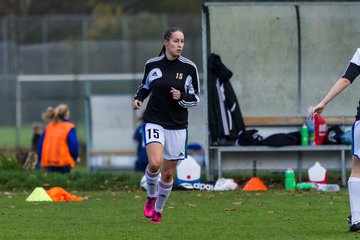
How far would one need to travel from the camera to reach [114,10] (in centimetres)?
5662

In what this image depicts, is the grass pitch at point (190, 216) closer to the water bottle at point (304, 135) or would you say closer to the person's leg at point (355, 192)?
the person's leg at point (355, 192)

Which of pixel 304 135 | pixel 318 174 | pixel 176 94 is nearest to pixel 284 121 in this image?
pixel 304 135

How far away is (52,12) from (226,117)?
3877 centimetres

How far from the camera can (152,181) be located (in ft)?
40.9

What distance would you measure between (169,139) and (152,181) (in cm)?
57

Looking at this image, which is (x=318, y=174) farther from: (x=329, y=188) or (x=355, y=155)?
(x=355, y=155)

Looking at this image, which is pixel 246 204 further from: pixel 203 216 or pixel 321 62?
pixel 321 62

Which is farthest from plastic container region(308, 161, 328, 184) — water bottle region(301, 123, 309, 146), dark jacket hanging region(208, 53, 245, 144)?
dark jacket hanging region(208, 53, 245, 144)

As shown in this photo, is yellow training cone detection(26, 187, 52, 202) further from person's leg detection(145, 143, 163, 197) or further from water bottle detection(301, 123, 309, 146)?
water bottle detection(301, 123, 309, 146)

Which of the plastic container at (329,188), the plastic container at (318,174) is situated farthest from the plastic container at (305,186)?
the plastic container at (318,174)

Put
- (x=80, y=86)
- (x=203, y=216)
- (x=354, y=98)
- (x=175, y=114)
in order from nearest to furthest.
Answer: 1. (x=175, y=114)
2. (x=203, y=216)
3. (x=354, y=98)
4. (x=80, y=86)

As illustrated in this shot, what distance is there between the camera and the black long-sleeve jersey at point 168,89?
12.3 m

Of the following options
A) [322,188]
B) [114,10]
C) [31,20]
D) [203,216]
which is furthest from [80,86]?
[203,216]

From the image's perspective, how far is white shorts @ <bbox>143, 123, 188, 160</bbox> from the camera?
12.1 m
